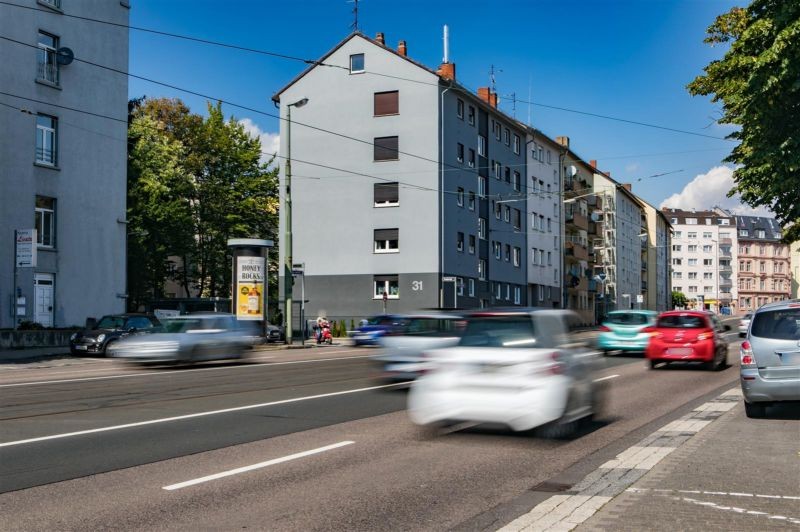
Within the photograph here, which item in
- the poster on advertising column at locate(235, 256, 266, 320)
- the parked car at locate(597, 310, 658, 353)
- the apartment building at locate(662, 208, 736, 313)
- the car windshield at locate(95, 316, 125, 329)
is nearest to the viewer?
the parked car at locate(597, 310, 658, 353)

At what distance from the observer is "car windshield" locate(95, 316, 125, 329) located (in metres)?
29.2

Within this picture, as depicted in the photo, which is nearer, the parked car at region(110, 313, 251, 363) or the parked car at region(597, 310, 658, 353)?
the parked car at region(110, 313, 251, 363)

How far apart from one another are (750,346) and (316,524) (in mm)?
7381

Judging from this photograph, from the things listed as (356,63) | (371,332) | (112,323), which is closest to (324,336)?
(371,332)

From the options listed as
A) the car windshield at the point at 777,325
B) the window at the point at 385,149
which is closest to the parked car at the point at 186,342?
the car windshield at the point at 777,325

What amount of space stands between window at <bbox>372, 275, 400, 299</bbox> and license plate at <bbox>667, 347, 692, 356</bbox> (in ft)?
95.0

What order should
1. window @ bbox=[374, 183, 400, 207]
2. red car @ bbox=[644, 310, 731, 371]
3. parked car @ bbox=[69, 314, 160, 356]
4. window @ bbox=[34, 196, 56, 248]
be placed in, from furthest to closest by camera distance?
window @ bbox=[374, 183, 400, 207]
window @ bbox=[34, 196, 56, 248]
parked car @ bbox=[69, 314, 160, 356]
red car @ bbox=[644, 310, 731, 371]

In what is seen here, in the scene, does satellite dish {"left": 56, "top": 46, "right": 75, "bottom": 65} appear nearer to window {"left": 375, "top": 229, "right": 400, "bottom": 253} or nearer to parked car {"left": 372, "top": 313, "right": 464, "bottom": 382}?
window {"left": 375, "top": 229, "right": 400, "bottom": 253}

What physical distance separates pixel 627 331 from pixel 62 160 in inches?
940

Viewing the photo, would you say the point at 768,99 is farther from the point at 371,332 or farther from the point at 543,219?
the point at 543,219

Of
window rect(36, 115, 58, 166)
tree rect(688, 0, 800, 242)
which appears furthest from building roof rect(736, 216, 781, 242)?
window rect(36, 115, 58, 166)

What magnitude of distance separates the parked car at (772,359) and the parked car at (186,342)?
14125 millimetres

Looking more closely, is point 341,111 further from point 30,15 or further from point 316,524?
point 316,524

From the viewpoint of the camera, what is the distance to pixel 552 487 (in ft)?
22.4
